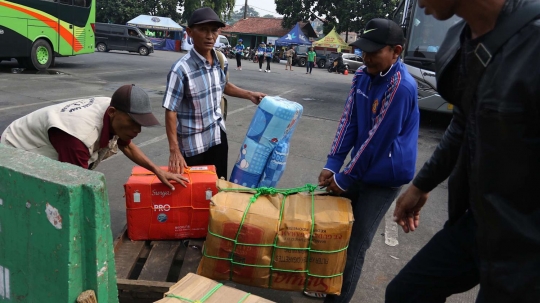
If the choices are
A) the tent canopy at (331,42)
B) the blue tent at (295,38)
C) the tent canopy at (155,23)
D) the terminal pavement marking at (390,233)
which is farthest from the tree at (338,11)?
the terminal pavement marking at (390,233)

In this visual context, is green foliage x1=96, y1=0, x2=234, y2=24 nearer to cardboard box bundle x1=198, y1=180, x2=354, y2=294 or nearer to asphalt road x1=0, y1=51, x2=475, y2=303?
asphalt road x1=0, y1=51, x2=475, y2=303

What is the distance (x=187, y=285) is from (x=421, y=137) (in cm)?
749

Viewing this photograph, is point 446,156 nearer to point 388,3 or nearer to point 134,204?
point 134,204

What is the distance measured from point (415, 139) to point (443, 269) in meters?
0.91

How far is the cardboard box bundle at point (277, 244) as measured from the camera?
2.43 metres

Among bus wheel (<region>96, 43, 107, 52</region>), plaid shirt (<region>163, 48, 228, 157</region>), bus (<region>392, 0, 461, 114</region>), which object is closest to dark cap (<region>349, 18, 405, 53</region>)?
plaid shirt (<region>163, 48, 228, 157</region>)

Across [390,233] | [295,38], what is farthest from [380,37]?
[295,38]

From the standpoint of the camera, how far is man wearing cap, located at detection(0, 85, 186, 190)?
7.45 feet

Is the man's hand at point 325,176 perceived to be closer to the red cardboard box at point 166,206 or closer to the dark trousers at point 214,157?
the red cardboard box at point 166,206

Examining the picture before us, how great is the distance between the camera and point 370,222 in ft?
8.33

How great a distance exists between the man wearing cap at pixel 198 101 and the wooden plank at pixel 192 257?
522 millimetres

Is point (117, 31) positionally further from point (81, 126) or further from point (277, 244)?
point (277, 244)

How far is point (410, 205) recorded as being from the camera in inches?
77.4

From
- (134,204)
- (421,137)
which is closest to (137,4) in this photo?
(421,137)
